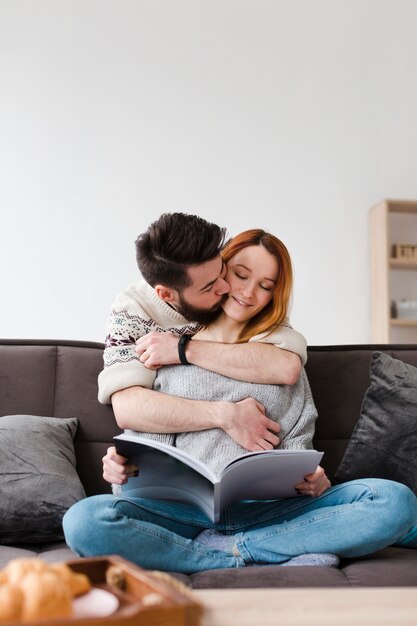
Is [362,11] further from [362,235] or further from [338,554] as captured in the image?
[338,554]

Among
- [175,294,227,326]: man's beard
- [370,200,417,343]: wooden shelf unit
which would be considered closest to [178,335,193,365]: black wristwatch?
[175,294,227,326]: man's beard

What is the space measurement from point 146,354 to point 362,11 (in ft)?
11.3

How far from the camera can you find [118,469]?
5.37 ft

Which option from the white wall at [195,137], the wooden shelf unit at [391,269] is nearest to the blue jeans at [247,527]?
the white wall at [195,137]

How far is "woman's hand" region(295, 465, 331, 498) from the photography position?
1.65 metres

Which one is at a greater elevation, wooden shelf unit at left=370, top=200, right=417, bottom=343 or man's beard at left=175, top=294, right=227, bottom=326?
wooden shelf unit at left=370, top=200, right=417, bottom=343

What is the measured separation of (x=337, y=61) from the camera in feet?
14.6

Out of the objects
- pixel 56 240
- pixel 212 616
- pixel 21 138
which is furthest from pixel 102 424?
pixel 21 138

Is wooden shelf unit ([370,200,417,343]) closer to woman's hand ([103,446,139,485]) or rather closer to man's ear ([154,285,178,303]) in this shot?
man's ear ([154,285,178,303])

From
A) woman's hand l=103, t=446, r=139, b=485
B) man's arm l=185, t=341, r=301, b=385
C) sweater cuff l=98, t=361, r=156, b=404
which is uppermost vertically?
man's arm l=185, t=341, r=301, b=385

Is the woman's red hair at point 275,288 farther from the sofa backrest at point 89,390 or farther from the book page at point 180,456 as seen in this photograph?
the book page at point 180,456

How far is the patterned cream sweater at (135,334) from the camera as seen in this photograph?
1.85 metres

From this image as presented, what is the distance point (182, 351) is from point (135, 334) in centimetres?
15

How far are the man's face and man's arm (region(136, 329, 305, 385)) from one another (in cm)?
11
